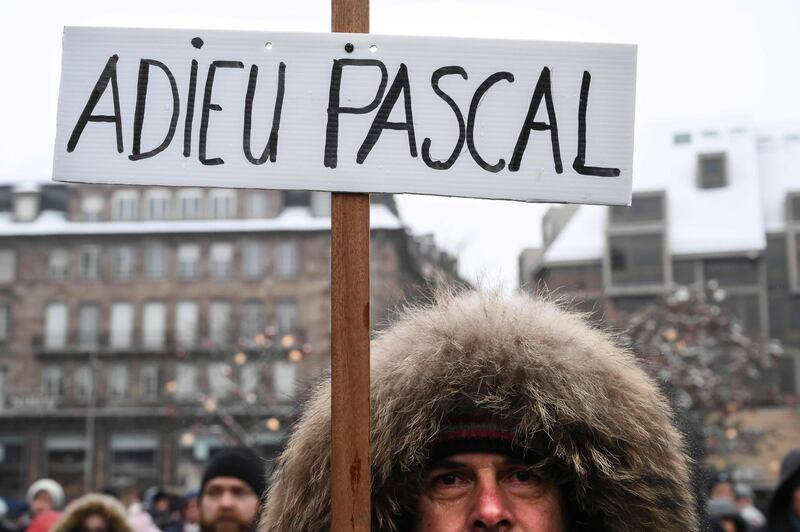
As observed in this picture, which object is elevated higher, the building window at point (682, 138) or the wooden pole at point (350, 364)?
the building window at point (682, 138)

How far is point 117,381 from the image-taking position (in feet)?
154

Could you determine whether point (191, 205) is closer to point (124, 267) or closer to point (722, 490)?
point (124, 267)

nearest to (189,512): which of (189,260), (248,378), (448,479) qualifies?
(448,479)

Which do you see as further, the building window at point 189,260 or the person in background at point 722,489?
the building window at point 189,260

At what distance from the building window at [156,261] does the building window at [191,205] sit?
1.79 meters

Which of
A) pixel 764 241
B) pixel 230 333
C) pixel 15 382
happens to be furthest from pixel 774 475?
pixel 15 382

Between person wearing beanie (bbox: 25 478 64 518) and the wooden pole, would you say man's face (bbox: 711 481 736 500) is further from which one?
the wooden pole

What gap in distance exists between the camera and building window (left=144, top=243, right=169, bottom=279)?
156 ft

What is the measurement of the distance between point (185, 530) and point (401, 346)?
20.6 feet

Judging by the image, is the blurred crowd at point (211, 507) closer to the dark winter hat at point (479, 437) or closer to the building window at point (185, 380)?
the dark winter hat at point (479, 437)

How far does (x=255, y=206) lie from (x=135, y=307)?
7141 mm

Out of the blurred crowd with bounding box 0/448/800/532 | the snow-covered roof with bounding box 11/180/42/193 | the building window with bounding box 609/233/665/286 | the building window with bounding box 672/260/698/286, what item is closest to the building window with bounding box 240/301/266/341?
the snow-covered roof with bounding box 11/180/42/193

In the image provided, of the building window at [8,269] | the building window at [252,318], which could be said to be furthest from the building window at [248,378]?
the building window at [8,269]

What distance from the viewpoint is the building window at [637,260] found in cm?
4062
